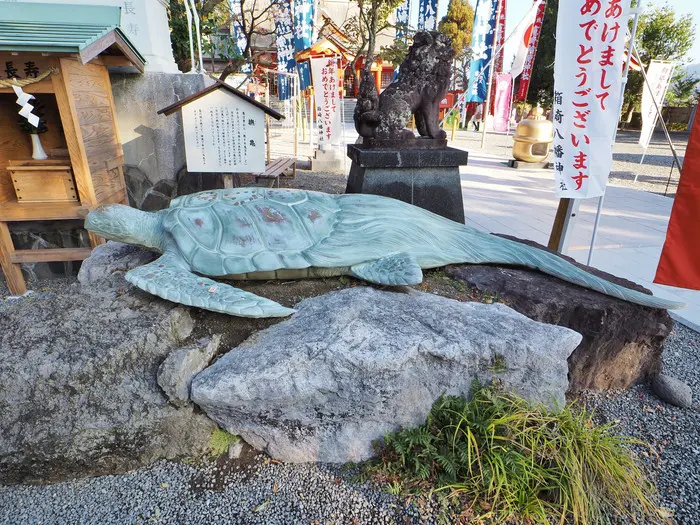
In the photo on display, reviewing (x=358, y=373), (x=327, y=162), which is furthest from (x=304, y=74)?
(x=358, y=373)

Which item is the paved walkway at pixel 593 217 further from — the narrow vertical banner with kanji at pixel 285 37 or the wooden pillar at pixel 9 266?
the wooden pillar at pixel 9 266

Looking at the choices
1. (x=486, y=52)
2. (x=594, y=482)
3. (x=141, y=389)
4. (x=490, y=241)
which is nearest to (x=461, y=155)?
(x=490, y=241)

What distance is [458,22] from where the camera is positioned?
24.0m

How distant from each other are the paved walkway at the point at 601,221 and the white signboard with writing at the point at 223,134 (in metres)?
3.64

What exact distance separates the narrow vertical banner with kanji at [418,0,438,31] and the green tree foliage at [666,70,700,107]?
15811mm

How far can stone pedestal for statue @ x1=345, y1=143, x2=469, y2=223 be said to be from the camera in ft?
15.2

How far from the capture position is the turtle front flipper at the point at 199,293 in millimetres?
2186

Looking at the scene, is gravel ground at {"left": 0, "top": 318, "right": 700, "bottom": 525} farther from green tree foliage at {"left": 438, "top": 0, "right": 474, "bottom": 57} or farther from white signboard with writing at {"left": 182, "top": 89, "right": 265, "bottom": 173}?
green tree foliage at {"left": 438, "top": 0, "right": 474, "bottom": 57}

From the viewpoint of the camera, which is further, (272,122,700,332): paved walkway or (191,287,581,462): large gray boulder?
(272,122,700,332): paved walkway

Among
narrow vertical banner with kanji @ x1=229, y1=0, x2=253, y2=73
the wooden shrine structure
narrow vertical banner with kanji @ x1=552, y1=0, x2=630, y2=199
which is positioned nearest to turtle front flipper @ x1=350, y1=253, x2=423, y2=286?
narrow vertical banner with kanji @ x1=552, y1=0, x2=630, y2=199

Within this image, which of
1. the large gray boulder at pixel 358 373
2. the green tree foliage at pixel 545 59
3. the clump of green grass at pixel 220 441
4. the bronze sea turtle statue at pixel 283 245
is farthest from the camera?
the green tree foliage at pixel 545 59

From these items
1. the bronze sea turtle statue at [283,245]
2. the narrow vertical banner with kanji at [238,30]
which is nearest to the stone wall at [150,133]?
the bronze sea turtle statue at [283,245]

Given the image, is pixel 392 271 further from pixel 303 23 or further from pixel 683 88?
pixel 683 88

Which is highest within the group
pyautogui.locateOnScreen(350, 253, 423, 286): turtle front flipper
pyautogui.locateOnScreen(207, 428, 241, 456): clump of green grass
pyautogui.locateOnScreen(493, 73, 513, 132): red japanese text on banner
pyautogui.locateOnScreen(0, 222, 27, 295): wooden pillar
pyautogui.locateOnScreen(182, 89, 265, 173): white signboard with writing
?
pyautogui.locateOnScreen(493, 73, 513, 132): red japanese text on banner
